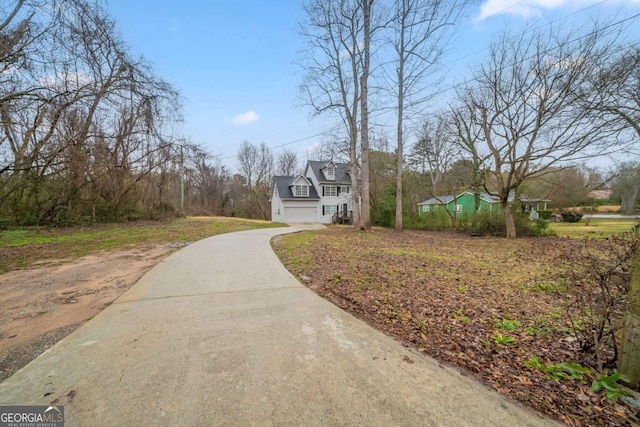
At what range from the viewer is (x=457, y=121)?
13.9 meters

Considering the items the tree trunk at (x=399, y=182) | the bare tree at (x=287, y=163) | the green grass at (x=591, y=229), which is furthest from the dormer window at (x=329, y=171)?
the green grass at (x=591, y=229)

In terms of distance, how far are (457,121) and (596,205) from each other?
4014 centimetres

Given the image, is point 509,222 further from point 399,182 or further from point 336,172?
point 336,172

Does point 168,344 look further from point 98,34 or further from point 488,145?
point 488,145

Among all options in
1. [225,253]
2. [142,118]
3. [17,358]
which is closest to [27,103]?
[142,118]

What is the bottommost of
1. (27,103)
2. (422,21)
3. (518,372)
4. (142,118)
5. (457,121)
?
(518,372)

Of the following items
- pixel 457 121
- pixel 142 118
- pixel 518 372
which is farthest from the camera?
pixel 457 121

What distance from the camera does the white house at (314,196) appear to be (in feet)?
87.2

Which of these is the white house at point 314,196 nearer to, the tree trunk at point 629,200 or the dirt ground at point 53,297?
the dirt ground at point 53,297

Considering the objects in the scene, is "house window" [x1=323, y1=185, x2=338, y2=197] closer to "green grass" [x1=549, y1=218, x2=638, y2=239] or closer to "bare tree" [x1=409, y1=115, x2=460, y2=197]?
"bare tree" [x1=409, y1=115, x2=460, y2=197]

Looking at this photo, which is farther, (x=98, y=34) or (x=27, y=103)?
(x=98, y=34)

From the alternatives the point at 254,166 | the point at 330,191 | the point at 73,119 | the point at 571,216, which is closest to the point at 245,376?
the point at 73,119

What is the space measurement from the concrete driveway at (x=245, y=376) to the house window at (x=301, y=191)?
23.5 metres

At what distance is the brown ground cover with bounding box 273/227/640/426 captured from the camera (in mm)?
1934
